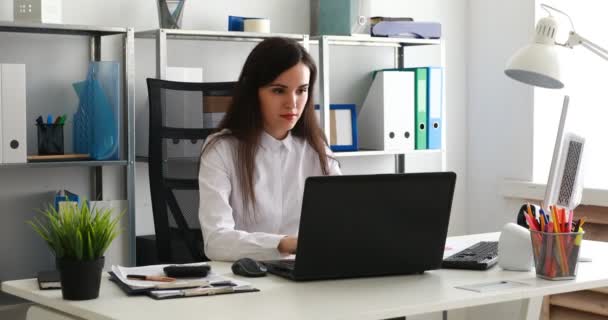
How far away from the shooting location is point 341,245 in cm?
189

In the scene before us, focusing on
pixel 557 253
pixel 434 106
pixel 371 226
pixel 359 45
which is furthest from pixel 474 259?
pixel 359 45

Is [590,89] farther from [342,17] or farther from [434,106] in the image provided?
[342,17]

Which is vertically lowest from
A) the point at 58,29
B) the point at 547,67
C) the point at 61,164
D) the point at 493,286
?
the point at 493,286

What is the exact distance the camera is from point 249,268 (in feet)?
6.48

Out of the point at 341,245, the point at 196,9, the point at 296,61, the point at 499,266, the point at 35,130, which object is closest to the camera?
the point at 341,245

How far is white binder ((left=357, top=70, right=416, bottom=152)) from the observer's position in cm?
376

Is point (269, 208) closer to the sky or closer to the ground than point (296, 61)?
closer to the ground

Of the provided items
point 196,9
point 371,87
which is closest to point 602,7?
point 371,87

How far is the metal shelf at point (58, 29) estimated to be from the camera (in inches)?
114

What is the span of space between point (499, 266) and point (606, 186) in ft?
6.18

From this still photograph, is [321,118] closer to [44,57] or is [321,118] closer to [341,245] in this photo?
[44,57]

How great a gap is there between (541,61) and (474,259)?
51cm

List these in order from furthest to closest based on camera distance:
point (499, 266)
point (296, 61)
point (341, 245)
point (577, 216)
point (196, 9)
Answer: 1. point (577, 216)
2. point (196, 9)
3. point (296, 61)
4. point (499, 266)
5. point (341, 245)

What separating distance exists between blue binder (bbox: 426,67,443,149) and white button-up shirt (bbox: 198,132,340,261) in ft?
4.03
